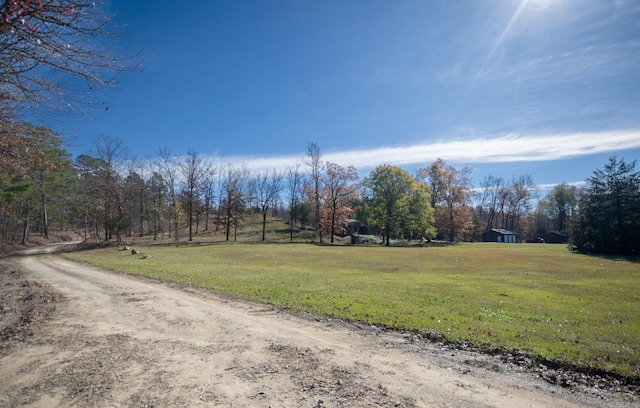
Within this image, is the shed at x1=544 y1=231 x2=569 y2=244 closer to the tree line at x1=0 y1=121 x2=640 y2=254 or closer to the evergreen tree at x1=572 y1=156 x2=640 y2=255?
the tree line at x1=0 y1=121 x2=640 y2=254

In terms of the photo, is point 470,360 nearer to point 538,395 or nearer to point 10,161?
point 538,395

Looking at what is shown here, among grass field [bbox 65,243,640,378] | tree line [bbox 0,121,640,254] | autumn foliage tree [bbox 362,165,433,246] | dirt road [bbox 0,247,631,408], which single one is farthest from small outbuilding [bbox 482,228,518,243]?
dirt road [bbox 0,247,631,408]

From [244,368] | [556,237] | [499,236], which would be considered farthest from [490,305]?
[556,237]

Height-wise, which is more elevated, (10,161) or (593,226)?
(10,161)

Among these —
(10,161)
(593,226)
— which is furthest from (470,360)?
(593,226)

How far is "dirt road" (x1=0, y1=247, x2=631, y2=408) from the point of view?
4590 mm

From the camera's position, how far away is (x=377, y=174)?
5856 centimetres

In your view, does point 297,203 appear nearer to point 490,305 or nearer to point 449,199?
point 449,199

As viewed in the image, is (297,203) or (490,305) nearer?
(490,305)

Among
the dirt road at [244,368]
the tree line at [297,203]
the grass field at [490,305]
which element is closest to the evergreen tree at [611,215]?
the tree line at [297,203]

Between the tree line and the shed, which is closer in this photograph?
the tree line

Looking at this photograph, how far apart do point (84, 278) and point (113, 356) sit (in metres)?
12.2

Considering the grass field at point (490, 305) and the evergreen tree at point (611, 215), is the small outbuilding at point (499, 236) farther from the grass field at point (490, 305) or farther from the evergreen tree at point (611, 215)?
the grass field at point (490, 305)

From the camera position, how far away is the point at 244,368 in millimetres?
5508
